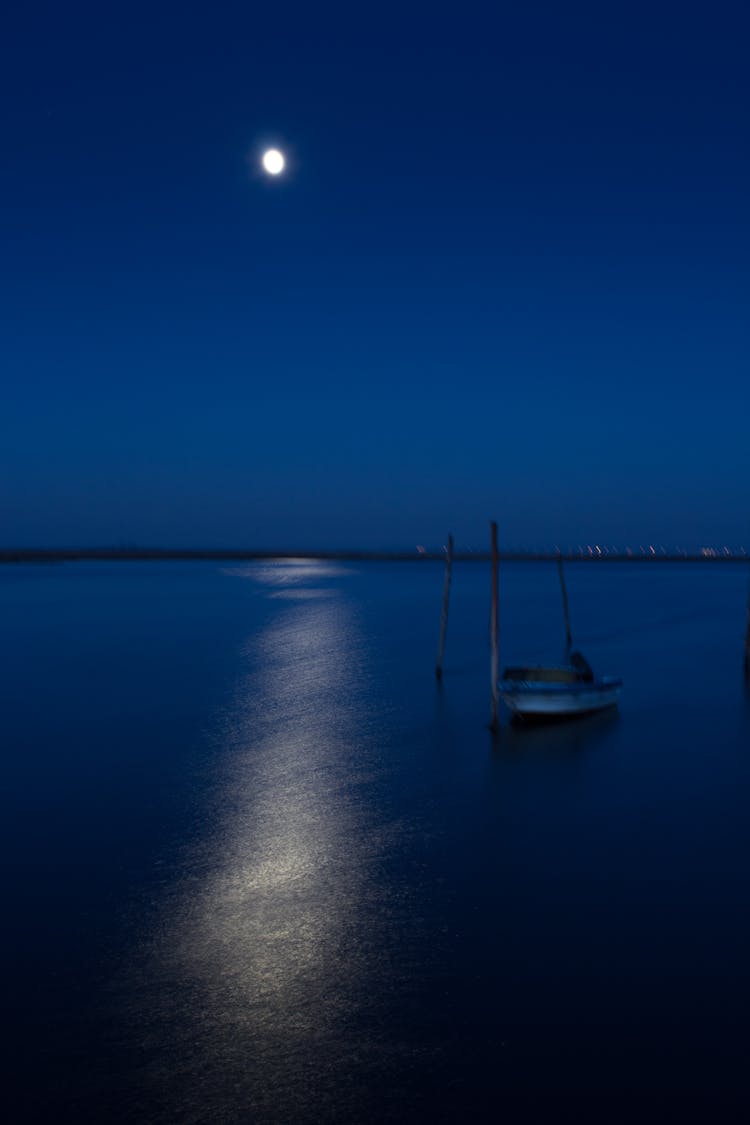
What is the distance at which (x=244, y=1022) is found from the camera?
6.65m

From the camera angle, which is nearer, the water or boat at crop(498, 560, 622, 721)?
the water

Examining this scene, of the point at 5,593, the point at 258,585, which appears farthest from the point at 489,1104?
the point at 258,585

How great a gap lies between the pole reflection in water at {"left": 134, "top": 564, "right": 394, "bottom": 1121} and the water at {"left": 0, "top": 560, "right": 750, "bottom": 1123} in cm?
3

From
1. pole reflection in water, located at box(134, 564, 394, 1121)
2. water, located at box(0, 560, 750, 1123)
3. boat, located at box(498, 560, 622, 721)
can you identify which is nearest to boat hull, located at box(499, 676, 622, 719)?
boat, located at box(498, 560, 622, 721)

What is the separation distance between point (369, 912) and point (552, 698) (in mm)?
9836

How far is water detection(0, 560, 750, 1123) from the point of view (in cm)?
603

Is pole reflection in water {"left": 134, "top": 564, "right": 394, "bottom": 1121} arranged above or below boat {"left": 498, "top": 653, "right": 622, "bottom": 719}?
below

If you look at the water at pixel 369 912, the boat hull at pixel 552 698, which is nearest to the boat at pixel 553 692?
the boat hull at pixel 552 698

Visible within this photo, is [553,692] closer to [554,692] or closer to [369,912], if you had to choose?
[554,692]

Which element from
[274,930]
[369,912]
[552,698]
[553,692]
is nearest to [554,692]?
[553,692]

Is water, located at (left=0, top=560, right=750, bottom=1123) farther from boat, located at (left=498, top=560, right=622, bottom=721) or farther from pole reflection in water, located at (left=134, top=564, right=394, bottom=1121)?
boat, located at (left=498, top=560, right=622, bottom=721)

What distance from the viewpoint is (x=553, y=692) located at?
17.6 meters

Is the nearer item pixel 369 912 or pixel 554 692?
pixel 369 912

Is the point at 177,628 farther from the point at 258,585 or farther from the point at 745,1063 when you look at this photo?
the point at 258,585
